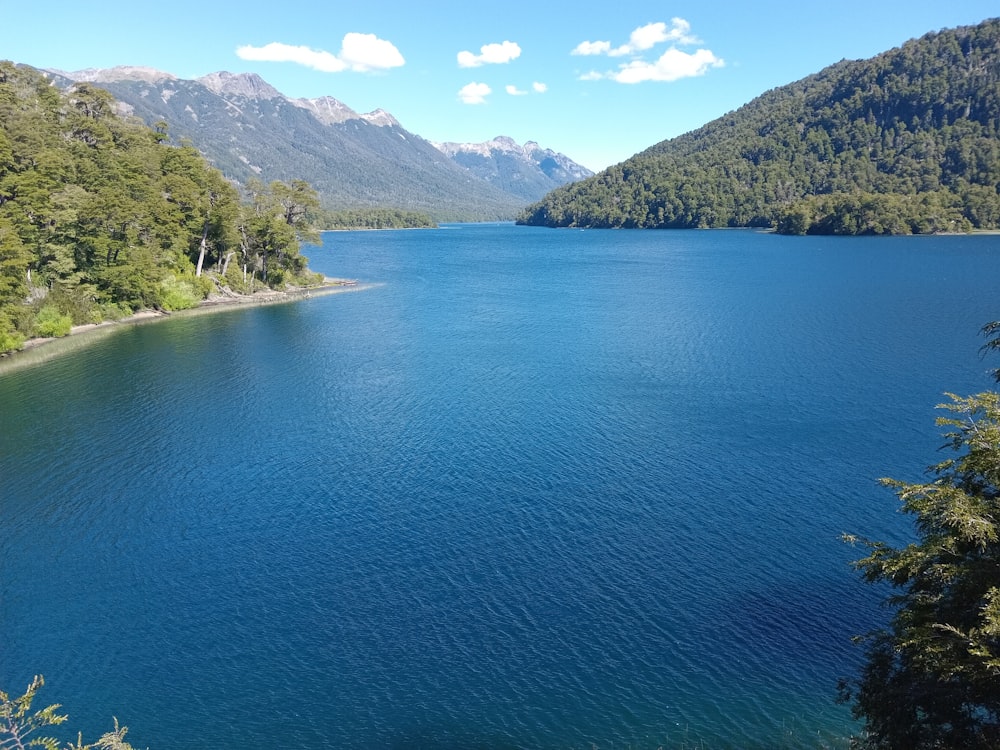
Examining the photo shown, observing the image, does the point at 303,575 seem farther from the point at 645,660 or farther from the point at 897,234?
the point at 897,234

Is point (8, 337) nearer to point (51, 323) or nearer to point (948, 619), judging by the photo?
point (51, 323)

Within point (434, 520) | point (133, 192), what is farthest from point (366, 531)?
point (133, 192)

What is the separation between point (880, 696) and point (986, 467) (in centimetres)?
579

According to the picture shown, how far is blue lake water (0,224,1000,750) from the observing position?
2216cm

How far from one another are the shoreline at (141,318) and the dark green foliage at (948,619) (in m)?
70.6

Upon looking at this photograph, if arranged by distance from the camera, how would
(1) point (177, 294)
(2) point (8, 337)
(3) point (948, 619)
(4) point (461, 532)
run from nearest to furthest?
(3) point (948, 619) < (4) point (461, 532) < (2) point (8, 337) < (1) point (177, 294)

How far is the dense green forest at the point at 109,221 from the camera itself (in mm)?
72375

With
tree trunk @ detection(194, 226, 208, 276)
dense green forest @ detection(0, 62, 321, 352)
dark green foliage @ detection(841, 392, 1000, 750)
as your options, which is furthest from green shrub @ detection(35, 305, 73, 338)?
dark green foliage @ detection(841, 392, 1000, 750)

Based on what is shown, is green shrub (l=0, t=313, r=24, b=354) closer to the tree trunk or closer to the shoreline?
the shoreline

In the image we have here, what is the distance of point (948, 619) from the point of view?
14.7 m

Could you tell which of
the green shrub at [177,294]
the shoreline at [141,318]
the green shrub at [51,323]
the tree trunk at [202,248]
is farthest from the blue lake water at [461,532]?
the tree trunk at [202,248]

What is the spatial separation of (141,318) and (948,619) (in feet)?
303

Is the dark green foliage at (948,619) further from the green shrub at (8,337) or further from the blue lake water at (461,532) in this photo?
the green shrub at (8,337)

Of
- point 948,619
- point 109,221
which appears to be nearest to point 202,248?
point 109,221
